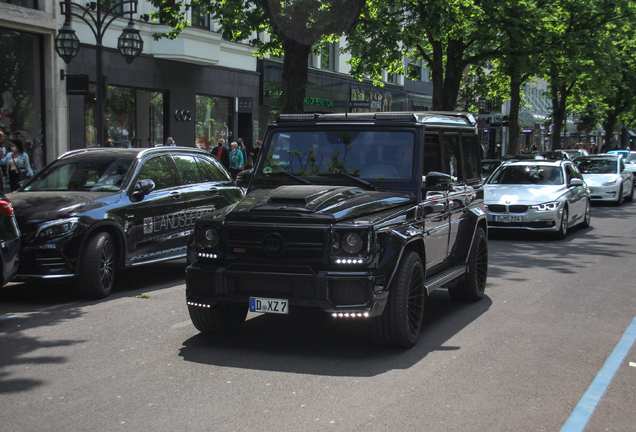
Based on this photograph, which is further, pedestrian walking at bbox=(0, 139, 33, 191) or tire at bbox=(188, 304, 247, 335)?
pedestrian walking at bbox=(0, 139, 33, 191)

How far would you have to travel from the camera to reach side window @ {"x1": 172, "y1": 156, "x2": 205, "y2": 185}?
34.1ft

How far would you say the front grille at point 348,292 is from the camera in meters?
5.57

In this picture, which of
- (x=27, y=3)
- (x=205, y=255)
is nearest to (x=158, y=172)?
(x=205, y=255)

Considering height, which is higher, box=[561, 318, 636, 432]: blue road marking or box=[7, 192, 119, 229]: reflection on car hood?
box=[7, 192, 119, 229]: reflection on car hood

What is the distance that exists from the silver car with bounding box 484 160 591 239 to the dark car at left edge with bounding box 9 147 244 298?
6.15m

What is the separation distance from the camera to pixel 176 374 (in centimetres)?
549

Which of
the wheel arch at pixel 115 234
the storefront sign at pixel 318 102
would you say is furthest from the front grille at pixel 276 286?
the storefront sign at pixel 318 102

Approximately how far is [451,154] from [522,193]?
8.00 metres

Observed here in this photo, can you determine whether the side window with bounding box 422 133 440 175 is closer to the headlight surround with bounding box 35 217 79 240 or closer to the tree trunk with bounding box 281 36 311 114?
the headlight surround with bounding box 35 217 79 240

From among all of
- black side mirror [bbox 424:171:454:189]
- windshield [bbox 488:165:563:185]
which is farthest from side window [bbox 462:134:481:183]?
windshield [bbox 488:165:563:185]

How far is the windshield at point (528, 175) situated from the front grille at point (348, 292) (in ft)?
37.1

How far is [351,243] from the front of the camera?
18.6 feet

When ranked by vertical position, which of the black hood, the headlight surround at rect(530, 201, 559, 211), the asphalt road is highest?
the black hood

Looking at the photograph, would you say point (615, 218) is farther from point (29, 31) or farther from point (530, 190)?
point (29, 31)
